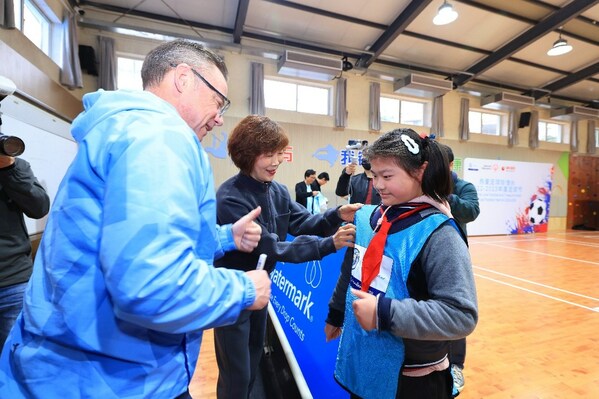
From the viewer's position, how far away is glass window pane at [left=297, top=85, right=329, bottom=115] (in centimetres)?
872

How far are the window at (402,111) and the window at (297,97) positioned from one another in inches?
71.7

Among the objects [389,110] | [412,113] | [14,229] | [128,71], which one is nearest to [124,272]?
[14,229]

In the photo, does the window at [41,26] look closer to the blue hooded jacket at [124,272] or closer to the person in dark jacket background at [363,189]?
the person in dark jacket background at [363,189]

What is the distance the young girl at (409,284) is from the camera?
82 cm

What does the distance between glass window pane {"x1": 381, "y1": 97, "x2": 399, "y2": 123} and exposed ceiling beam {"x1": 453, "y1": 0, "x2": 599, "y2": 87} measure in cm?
194

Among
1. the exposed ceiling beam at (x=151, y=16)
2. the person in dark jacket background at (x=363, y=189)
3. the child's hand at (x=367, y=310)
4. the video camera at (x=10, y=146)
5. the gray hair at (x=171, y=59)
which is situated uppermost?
the exposed ceiling beam at (x=151, y=16)

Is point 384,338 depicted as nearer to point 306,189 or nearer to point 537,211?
point 306,189

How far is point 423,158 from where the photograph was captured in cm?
97

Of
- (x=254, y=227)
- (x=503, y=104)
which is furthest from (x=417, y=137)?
(x=503, y=104)

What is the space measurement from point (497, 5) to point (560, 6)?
1.42 metres

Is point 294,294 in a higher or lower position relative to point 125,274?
lower

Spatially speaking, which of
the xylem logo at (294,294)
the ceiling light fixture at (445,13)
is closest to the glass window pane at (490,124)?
the ceiling light fixture at (445,13)

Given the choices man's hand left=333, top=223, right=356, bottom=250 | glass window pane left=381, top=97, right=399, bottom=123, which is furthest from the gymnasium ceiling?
man's hand left=333, top=223, right=356, bottom=250

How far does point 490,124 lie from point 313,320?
1153cm
